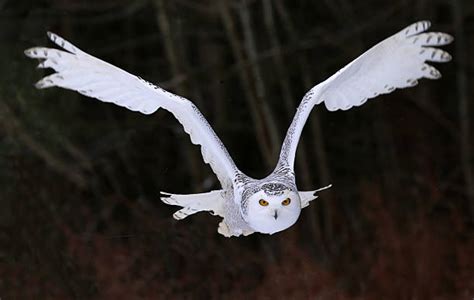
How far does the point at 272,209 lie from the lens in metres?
2.49

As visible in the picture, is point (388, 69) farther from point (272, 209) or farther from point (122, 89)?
point (122, 89)

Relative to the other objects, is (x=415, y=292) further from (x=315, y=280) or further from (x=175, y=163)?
(x=175, y=163)

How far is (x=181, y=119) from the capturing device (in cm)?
279

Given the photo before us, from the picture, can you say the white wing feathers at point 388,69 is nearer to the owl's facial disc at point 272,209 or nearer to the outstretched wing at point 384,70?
the outstretched wing at point 384,70

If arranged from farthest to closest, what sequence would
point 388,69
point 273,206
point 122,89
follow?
1. point 388,69
2. point 122,89
3. point 273,206

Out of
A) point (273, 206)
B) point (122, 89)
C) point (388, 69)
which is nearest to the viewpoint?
point (273, 206)

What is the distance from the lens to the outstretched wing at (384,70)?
110 inches

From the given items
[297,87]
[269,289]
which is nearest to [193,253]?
[269,289]

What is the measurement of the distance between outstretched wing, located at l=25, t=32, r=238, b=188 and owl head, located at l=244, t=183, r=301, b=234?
0.23 m

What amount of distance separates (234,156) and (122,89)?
2.86m

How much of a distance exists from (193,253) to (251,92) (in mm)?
1310

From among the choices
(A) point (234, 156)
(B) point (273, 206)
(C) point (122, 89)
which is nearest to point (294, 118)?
(B) point (273, 206)

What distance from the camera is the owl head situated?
2.49 meters

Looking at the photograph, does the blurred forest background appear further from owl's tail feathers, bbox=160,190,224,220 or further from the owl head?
the owl head
